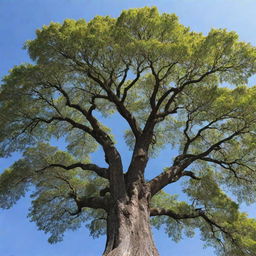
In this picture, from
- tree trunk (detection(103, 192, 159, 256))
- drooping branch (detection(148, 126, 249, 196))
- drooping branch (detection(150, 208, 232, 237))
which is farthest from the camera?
drooping branch (detection(150, 208, 232, 237))

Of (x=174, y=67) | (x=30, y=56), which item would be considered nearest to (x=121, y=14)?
(x=174, y=67)

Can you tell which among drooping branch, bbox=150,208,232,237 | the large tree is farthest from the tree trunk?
drooping branch, bbox=150,208,232,237

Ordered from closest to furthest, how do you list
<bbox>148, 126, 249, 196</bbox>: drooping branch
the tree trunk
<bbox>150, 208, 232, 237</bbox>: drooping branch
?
the tree trunk
<bbox>148, 126, 249, 196</bbox>: drooping branch
<bbox>150, 208, 232, 237</bbox>: drooping branch

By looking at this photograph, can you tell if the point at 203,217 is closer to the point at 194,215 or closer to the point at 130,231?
the point at 194,215

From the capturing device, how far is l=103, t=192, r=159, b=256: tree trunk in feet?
19.7

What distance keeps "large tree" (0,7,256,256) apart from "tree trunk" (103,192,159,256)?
10cm

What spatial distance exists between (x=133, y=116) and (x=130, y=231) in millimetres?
4188

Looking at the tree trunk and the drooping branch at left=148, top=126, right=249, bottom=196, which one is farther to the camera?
the drooping branch at left=148, top=126, right=249, bottom=196

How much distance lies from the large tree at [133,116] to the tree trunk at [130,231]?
99 mm

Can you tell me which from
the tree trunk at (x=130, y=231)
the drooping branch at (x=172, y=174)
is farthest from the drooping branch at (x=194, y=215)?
the tree trunk at (x=130, y=231)

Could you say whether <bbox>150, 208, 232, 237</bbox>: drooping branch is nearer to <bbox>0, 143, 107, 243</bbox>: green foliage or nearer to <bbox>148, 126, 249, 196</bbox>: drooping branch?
<bbox>148, 126, 249, 196</bbox>: drooping branch

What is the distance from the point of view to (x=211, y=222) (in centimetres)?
936

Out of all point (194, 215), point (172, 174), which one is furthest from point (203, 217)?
point (172, 174)

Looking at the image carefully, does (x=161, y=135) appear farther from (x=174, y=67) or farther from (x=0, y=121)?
(x=0, y=121)
